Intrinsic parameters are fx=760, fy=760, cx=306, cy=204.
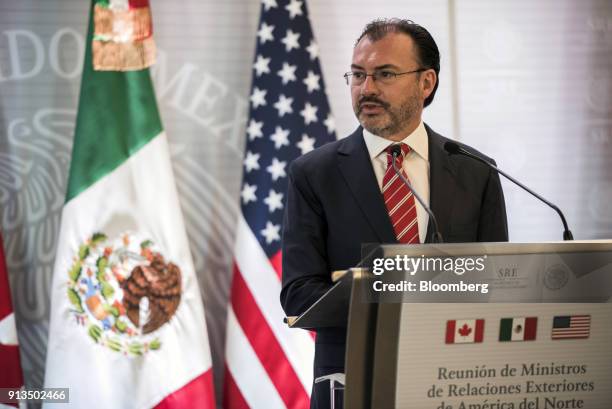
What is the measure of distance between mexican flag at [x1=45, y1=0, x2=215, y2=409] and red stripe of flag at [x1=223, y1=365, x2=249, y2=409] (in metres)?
0.13

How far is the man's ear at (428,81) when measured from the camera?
7.19ft

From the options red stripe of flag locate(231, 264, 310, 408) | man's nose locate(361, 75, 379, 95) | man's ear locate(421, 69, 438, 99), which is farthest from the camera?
red stripe of flag locate(231, 264, 310, 408)

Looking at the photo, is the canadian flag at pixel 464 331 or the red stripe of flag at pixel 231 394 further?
the red stripe of flag at pixel 231 394

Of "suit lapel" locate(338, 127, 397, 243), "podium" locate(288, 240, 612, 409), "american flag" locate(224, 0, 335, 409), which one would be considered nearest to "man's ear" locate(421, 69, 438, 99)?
"suit lapel" locate(338, 127, 397, 243)

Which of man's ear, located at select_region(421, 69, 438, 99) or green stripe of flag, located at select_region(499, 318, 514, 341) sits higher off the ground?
man's ear, located at select_region(421, 69, 438, 99)

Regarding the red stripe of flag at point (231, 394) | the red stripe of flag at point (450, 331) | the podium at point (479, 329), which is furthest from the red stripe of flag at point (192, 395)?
the red stripe of flag at point (450, 331)

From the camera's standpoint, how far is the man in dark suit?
1979 millimetres

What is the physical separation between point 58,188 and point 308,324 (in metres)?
2.20

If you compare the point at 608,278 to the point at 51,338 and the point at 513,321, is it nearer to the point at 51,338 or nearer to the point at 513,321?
the point at 513,321

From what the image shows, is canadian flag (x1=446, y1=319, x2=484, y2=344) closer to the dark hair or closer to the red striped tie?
the red striped tie

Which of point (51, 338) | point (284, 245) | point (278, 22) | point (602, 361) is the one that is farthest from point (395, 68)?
point (51, 338)

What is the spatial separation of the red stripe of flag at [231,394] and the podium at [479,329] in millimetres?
1922

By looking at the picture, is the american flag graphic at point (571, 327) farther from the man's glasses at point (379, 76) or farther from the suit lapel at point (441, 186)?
the man's glasses at point (379, 76)
